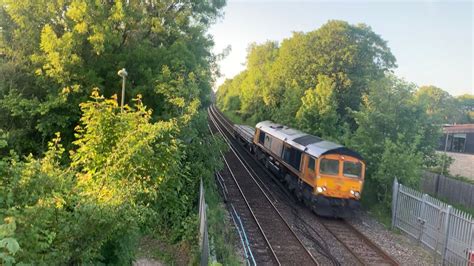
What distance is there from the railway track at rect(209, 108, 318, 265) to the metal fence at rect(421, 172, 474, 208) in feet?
31.7

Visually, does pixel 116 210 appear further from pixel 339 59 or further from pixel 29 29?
pixel 339 59

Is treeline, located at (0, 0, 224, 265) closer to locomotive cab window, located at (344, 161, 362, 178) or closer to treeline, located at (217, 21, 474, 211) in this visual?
locomotive cab window, located at (344, 161, 362, 178)

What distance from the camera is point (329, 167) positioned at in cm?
1692

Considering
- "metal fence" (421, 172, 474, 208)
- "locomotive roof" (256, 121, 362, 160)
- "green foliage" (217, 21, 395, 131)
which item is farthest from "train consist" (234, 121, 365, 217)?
"green foliage" (217, 21, 395, 131)

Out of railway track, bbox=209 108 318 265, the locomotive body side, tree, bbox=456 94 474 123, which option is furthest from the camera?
tree, bbox=456 94 474 123

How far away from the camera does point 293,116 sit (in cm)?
3553

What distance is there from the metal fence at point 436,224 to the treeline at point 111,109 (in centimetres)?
787

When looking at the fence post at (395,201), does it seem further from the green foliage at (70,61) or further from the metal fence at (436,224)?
the green foliage at (70,61)

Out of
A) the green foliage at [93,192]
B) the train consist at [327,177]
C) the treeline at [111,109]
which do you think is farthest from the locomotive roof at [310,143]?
the green foliage at [93,192]

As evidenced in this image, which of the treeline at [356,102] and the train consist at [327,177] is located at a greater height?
the treeline at [356,102]

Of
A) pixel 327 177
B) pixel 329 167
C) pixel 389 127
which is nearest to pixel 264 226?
pixel 327 177

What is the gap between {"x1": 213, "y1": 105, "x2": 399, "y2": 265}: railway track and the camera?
13.0 metres

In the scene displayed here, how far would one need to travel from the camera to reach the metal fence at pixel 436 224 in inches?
493

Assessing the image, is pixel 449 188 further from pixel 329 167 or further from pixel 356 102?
pixel 356 102
